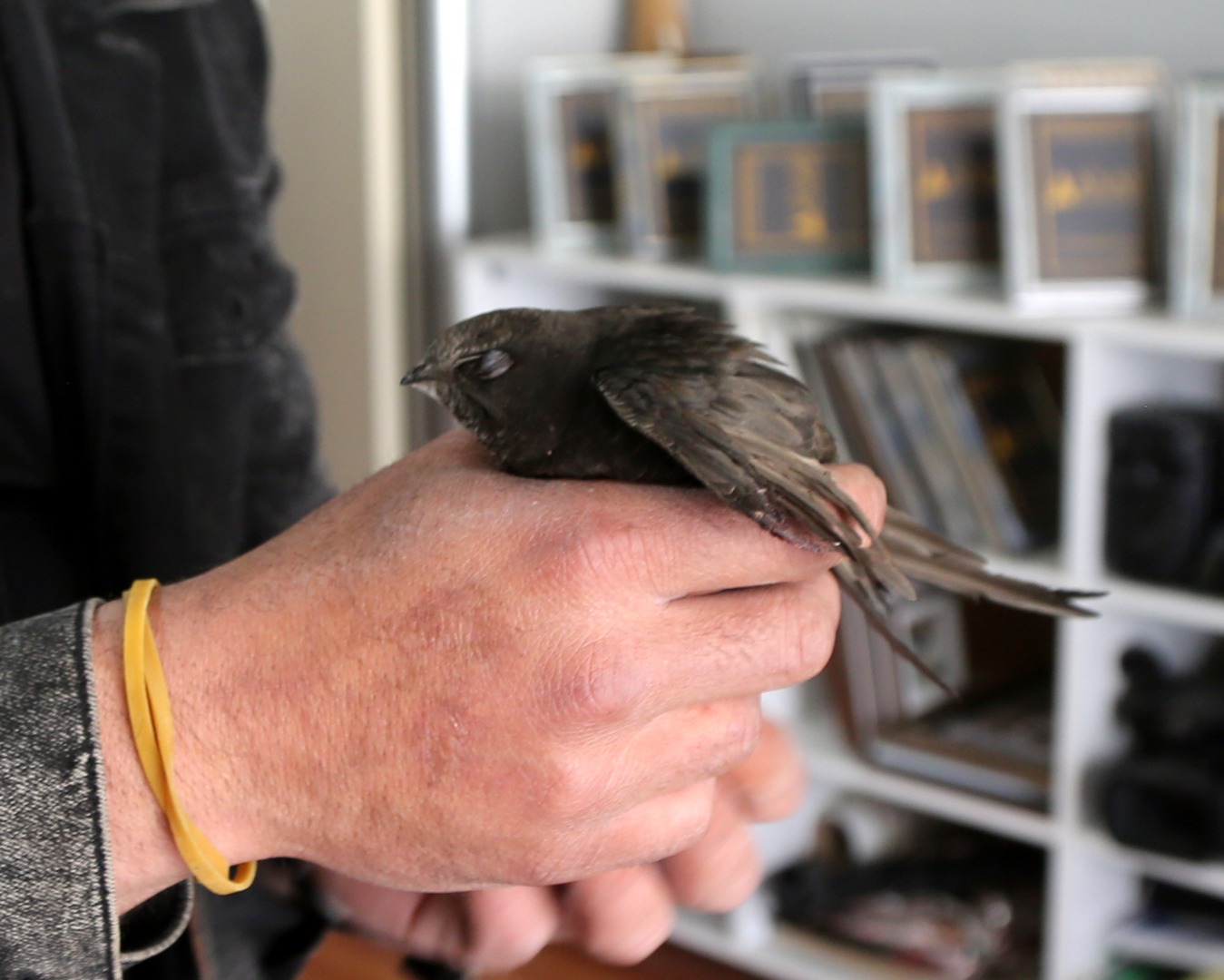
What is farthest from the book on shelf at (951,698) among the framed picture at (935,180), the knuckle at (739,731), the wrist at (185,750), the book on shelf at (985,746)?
the wrist at (185,750)

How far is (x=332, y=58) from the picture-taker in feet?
6.88

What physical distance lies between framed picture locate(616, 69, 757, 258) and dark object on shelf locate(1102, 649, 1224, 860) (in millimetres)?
878

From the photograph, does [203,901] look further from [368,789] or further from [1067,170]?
[1067,170]

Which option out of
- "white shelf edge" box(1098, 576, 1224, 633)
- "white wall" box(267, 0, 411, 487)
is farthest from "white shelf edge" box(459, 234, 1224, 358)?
"white shelf edge" box(1098, 576, 1224, 633)

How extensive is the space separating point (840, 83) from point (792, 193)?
0.88ft

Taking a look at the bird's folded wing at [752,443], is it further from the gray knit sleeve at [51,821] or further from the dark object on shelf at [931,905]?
the dark object on shelf at [931,905]

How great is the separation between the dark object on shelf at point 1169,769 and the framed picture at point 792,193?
26.5 inches

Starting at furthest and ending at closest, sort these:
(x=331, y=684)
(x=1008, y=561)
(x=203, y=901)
→ (x=1008, y=561), (x=203, y=901), (x=331, y=684)

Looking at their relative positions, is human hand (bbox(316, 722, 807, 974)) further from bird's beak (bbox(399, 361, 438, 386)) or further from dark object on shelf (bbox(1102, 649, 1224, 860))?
dark object on shelf (bbox(1102, 649, 1224, 860))

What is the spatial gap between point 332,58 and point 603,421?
1577mm

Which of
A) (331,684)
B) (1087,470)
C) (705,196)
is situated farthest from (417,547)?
(705,196)

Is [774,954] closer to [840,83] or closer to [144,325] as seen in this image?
[840,83]

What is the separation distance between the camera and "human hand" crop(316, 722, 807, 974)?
854 mm

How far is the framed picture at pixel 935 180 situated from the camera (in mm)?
1710
